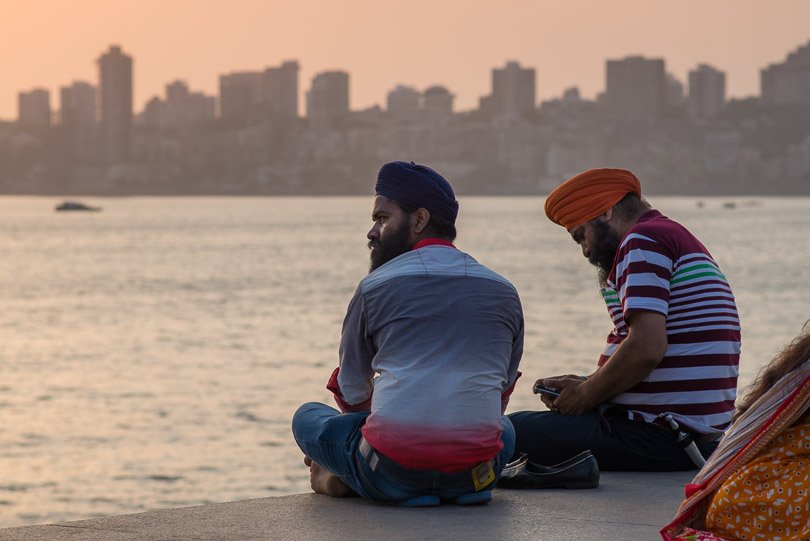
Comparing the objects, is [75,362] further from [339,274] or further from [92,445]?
[339,274]

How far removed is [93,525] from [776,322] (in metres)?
31.9

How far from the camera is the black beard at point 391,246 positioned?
14.9ft

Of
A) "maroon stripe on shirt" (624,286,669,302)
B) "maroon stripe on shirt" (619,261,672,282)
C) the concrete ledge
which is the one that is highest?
"maroon stripe on shirt" (619,261,672,282)

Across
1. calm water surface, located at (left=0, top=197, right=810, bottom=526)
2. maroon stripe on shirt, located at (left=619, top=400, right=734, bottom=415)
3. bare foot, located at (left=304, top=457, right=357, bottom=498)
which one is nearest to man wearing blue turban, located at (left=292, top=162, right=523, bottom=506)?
bare foot, located at (left=304, top=457, right=357, bottom=498)

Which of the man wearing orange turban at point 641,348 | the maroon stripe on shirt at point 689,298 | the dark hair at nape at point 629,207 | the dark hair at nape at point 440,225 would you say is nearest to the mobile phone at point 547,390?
the man wearing orange turban at point 641,348

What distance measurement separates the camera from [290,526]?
434 cm

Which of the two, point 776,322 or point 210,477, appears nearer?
point 210,477

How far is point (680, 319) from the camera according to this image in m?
4.97

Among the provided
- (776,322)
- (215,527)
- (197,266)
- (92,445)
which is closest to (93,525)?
(215,527)

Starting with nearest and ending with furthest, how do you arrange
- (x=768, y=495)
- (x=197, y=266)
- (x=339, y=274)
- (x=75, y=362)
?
1. (x=768, y=495)
2. (x=75, y=362)
3. (x=339, y=274)
4. (x=197, y=266)

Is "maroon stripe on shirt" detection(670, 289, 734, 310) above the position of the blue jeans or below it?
above

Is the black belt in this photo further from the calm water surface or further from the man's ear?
the calm water surface

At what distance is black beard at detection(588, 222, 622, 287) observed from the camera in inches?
200

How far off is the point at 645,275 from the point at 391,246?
0.90 metres
